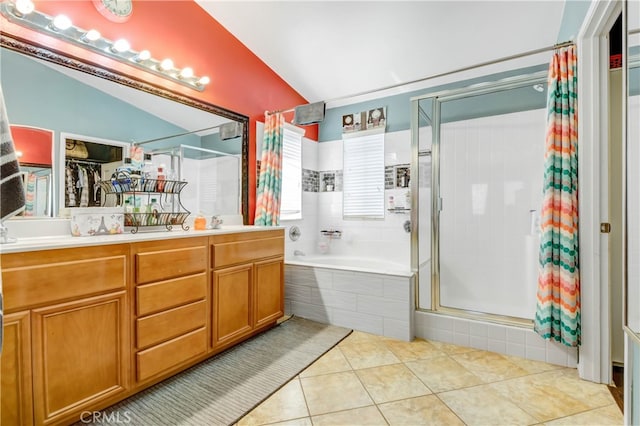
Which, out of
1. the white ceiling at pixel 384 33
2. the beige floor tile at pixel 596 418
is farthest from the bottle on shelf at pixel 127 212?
the beige floor tile at pixel 596 418

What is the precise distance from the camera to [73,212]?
1.77 metres

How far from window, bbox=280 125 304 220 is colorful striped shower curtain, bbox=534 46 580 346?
2.41 metres

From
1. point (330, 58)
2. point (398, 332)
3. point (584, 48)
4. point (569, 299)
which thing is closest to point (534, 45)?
point (584, 48)

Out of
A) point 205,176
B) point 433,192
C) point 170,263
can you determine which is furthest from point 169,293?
point 433,192

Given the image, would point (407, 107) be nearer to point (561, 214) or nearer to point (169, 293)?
point (561, 214)

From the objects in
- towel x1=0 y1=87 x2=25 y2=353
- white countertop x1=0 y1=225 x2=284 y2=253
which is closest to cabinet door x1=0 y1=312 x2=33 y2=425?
white countertop x1=0 y1=225 x2=284 y2=253

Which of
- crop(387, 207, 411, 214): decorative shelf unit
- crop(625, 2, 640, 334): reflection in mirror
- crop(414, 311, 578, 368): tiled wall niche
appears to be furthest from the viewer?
crop(387, 207, 411, 214): decorative shelf unit

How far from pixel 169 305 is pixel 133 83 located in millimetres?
1577

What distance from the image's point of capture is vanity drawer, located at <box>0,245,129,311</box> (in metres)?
1.22

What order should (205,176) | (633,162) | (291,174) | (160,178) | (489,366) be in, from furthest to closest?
1. (291,174)
2. (205,176)
3. (160,178)
4. (489,366)
5. (633,162)

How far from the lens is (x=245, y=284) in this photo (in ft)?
7.57

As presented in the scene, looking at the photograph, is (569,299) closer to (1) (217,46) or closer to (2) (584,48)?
(2) (584,48)

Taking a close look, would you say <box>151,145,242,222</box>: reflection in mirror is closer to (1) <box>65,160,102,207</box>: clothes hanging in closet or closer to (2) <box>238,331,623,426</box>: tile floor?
(1) <box>65,160,102,207</box>: clothes hanging in closet

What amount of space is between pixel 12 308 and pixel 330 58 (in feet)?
10.0
